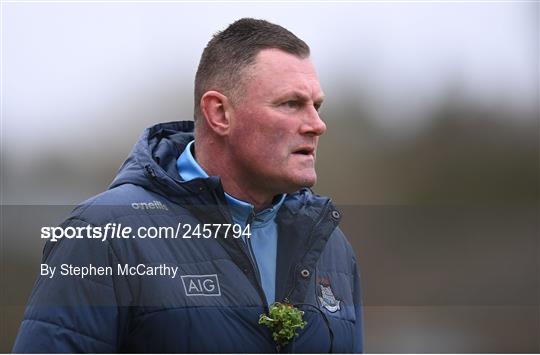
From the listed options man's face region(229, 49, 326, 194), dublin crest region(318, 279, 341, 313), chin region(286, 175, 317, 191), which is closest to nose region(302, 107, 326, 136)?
man's face region(229, 49, 326, 194)

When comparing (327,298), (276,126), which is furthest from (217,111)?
(327,298)

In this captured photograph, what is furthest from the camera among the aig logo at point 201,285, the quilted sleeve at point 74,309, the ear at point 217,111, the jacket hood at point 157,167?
the ear at point 217,111

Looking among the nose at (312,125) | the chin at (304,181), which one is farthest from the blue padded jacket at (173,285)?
the nose at (312,125)

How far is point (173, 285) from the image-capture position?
1823 millimetres

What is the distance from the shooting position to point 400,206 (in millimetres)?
2756

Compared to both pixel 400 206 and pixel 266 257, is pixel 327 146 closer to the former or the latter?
pixel 400 206

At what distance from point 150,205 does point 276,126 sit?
38 cm

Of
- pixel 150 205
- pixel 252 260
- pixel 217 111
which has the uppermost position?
pixel 217 111

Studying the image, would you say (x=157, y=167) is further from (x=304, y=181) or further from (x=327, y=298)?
(x=327, y=298)

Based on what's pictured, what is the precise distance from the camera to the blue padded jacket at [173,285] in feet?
5.83

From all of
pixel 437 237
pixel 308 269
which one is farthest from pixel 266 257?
pixel 437 237

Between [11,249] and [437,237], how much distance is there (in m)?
1.45

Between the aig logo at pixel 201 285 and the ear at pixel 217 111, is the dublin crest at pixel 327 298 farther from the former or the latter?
the ear at pixel 217 111

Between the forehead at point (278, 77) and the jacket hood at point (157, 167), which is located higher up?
the forehead at point (278, 77)
